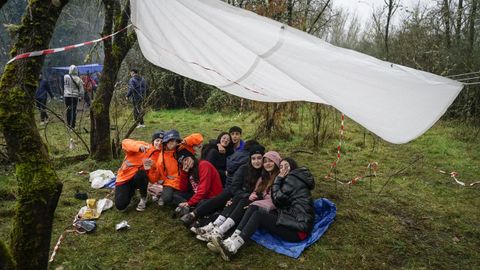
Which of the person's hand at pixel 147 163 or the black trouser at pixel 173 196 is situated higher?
the person's hand at pixel 147 163

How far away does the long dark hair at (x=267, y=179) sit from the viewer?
3.69m

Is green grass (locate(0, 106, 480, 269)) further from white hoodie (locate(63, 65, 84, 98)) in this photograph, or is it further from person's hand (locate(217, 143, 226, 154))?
white hoodie (locate(63, 65, 84, 98))

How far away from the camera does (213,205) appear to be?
11.9ft

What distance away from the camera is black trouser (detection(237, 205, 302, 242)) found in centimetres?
322

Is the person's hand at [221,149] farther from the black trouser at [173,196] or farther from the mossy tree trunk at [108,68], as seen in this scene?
the mossy tree trunk at [108,68]

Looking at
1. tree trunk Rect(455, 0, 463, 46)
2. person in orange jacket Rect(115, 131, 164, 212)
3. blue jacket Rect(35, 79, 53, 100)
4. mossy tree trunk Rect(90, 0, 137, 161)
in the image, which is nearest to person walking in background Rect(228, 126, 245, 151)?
person in orange jacket Rect(115, 131, 164, 212)

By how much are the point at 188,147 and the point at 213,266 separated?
1591 millimetres

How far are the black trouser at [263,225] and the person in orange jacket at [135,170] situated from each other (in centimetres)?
138

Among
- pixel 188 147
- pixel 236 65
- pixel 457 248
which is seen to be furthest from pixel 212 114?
pixel 457 248

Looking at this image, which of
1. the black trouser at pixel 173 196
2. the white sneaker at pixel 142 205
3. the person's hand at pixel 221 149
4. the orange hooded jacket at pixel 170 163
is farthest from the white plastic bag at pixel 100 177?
the person's hand at pixel 221 149

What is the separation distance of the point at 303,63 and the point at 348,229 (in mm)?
1938

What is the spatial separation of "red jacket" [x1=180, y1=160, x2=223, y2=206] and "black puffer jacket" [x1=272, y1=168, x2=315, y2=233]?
0.72 metres

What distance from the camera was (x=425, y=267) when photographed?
3.01 metres

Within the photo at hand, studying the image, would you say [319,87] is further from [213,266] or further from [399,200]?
[399,200]
